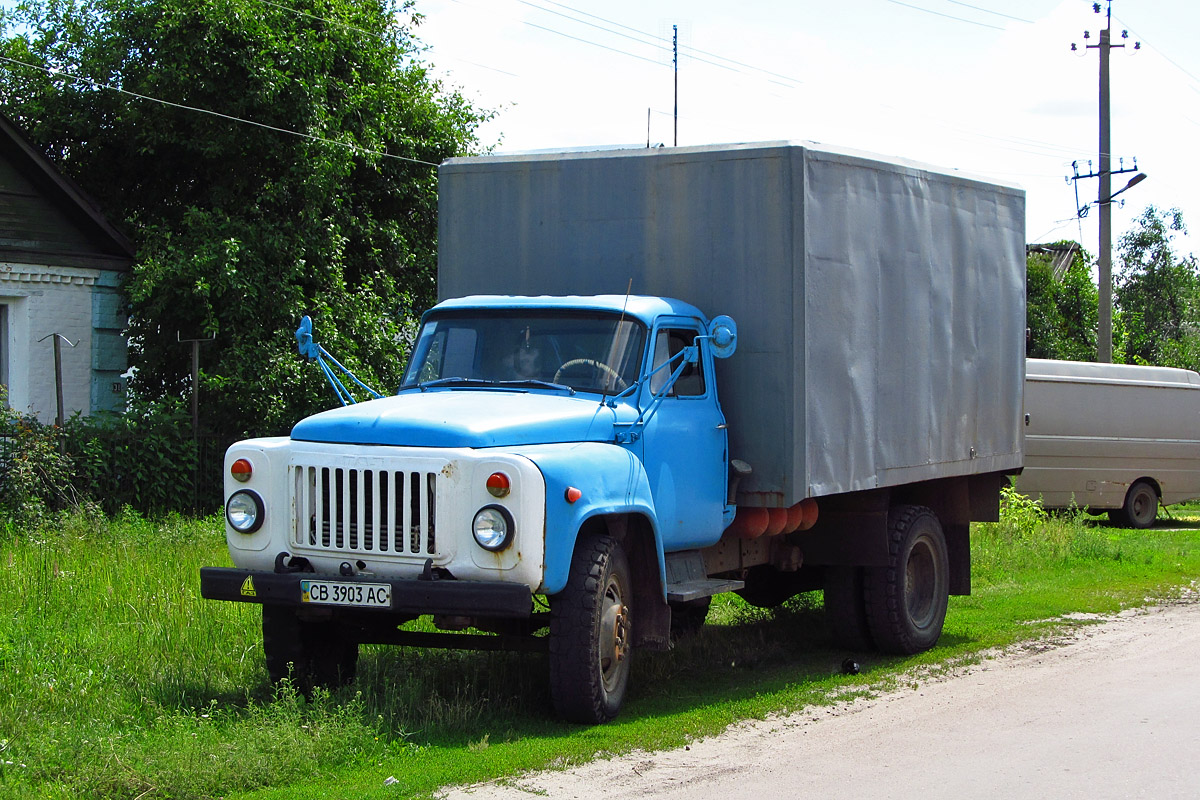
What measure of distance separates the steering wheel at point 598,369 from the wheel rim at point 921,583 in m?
3.48

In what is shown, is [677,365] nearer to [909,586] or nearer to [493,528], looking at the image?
[493,528]

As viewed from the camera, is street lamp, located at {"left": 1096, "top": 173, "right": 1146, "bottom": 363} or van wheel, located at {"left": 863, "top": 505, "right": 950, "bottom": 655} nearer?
van wheel, located at {"left": 863, "top": 505, "right": 950, "bottom": 655}

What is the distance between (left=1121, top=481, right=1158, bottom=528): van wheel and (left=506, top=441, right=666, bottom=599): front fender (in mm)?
17199

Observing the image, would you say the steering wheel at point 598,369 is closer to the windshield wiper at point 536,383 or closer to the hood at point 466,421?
the windshield wiper at point 536,383

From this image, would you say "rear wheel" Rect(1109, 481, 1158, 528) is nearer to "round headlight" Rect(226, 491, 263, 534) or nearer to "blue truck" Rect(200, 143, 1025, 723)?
"blue truck" Rect(200, 143, 1025, 723)

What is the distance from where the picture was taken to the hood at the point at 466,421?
6.99 meters

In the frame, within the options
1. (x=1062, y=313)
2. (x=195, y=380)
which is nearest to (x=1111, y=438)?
(x=195, y=380)

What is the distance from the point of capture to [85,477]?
1614 cm

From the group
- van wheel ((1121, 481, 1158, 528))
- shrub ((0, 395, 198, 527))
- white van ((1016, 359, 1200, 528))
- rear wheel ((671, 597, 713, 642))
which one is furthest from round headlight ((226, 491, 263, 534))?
van wheel ((1121, 481, 1158, 528))

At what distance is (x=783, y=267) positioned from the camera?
8680 millimetres

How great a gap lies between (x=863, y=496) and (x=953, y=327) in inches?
68.2

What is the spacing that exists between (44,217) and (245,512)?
12.7 m

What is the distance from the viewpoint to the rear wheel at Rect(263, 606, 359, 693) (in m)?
7.68

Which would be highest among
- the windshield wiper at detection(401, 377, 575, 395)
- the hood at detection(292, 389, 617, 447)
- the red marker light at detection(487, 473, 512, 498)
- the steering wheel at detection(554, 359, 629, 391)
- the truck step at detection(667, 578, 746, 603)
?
the steering wheel at detection(554, 359, 629, 391)
